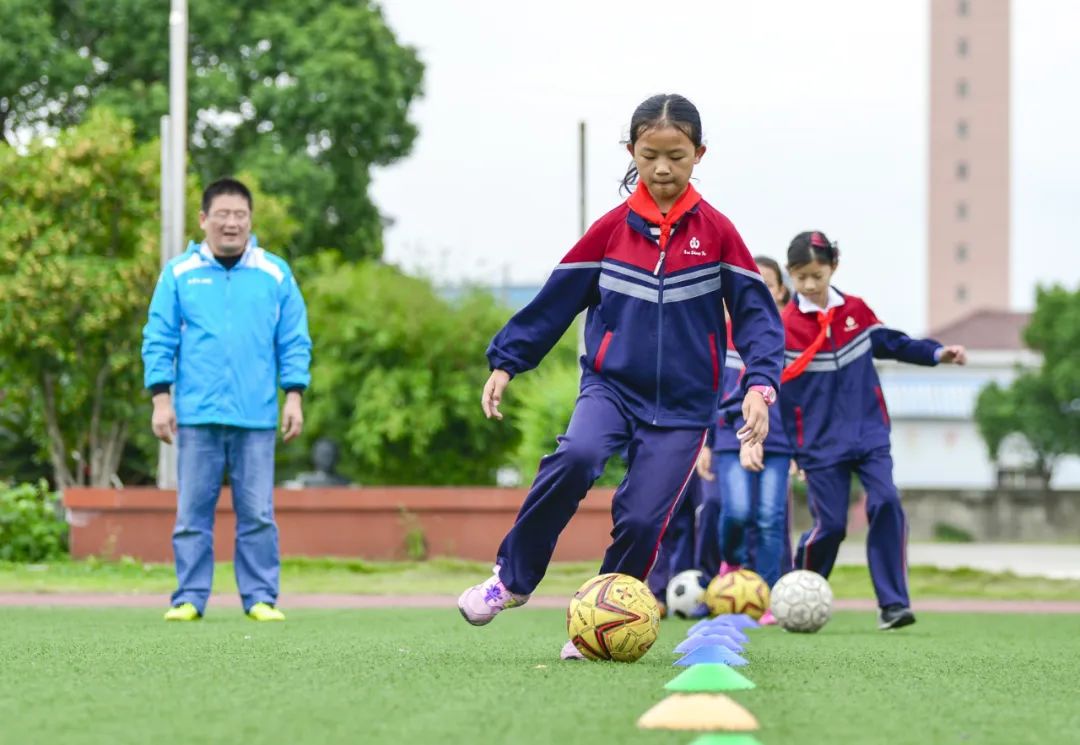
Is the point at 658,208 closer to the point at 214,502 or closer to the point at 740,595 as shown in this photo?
the point at 214,502

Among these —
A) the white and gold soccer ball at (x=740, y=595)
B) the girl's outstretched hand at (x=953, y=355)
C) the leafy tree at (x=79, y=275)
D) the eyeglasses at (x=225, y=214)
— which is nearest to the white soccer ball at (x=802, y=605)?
the white and gold soccer ball at (x=740, y=595)

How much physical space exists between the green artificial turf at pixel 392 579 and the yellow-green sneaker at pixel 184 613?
342 centimetres

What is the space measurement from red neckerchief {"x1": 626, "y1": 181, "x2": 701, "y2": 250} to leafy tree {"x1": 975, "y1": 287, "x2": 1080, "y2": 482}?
145ft

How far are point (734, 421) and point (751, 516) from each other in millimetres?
750

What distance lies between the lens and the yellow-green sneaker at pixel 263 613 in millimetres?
8312

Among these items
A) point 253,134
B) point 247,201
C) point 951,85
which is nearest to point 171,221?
point 247,201

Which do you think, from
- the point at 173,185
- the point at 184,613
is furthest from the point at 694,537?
the point at 173,185

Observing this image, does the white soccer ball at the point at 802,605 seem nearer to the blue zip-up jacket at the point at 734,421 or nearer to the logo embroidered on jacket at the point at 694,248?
the blue zip-up jacket at the point at 734,421

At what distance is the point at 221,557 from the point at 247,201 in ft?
23.9

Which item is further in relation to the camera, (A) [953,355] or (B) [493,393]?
(A) [953,355]

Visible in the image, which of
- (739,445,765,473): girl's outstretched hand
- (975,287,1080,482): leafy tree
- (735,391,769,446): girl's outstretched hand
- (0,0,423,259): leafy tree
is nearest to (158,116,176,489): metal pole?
(739,445,765,473): girl's outstretched hand

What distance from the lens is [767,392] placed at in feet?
19.0

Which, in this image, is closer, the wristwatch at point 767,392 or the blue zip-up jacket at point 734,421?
the wristwatch at point 767,392

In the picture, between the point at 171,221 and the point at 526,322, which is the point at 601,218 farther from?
the point at 171,221
